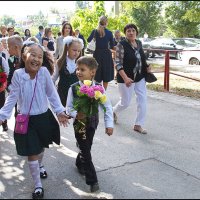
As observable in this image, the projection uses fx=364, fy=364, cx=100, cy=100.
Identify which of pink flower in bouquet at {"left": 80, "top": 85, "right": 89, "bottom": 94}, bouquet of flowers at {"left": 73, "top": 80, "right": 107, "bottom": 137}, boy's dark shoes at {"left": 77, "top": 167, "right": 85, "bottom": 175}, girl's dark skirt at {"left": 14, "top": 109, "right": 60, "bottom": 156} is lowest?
boy's dark shoes at {"left": 77, "top": 167, "right": 85, "bottom": 175}

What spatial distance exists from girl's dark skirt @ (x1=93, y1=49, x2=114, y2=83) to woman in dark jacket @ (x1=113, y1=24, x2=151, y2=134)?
7.51 feet

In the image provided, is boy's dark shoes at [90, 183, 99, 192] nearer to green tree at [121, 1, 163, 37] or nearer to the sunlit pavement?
the sunlit pavement

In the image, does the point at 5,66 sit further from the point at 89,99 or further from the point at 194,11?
the point at 194,11

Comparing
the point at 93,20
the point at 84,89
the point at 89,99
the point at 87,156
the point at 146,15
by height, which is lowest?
the point at 87,156

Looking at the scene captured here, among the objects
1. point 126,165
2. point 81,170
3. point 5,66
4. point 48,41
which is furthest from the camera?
point 48,41

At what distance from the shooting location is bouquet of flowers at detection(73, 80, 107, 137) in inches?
139

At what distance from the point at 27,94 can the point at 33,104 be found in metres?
0.12

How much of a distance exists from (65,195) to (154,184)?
964mm

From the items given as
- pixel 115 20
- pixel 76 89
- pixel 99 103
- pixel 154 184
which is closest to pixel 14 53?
pixel 76 89

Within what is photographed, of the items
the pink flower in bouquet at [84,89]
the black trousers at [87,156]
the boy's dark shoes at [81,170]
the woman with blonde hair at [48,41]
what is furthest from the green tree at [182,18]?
the pink flower in bouquet at [84,89]

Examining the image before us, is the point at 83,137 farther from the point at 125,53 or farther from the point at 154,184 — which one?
the point at 125,53

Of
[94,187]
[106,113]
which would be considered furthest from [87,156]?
[106,113]

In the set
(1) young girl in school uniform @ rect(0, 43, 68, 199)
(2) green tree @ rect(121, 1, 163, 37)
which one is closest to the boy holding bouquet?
(1) young girl in school uniform @ rect(0, 43, 68, 199)

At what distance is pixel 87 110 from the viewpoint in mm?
3580
